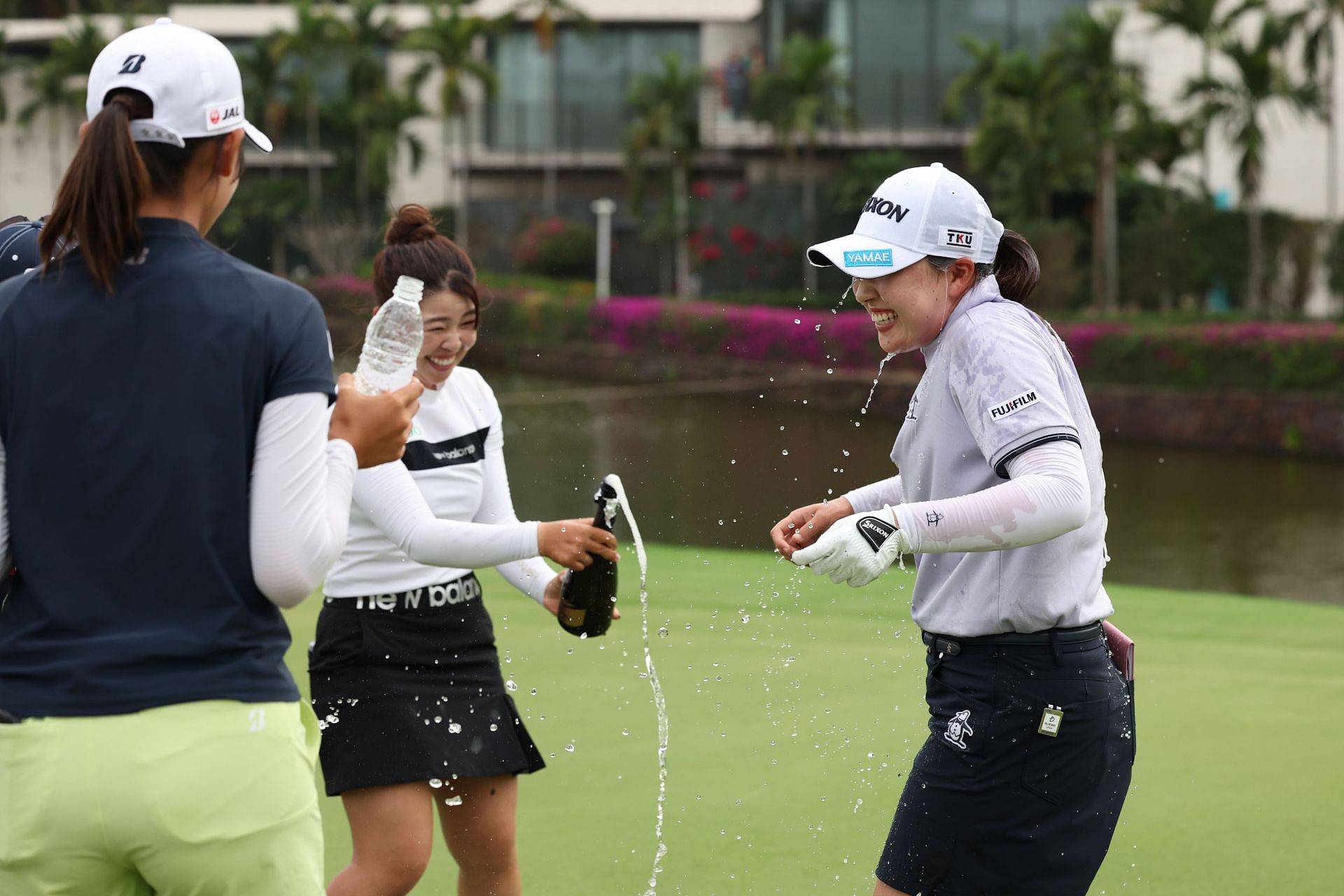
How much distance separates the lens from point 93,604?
1942 mm

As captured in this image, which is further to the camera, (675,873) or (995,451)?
(675,873)

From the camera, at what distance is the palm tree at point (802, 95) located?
33125 millimetres

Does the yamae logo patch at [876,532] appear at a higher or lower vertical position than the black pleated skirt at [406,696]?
higher

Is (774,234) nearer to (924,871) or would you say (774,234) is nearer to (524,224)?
(524,224)

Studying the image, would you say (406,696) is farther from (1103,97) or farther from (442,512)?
(1103,97)

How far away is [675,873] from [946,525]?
211cm

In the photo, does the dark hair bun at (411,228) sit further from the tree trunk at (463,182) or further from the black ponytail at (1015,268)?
the tree trunk at (463,182)

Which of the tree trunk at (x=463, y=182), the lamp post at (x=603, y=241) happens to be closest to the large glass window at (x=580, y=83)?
the tree trunk at (x=463, y=182)

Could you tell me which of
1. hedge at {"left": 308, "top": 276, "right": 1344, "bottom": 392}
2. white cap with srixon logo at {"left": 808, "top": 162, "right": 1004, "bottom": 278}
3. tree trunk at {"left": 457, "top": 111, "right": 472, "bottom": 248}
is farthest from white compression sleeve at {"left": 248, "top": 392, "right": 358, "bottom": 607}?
tree trunk at {"left": 457, "top": 111, "right": 472, "bottom": 248}

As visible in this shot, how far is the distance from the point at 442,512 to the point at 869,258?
109 cm

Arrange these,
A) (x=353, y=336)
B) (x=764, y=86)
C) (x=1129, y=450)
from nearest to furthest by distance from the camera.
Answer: (x=353, y=336) < (x=1129, y=450) < (x=764, y=86)

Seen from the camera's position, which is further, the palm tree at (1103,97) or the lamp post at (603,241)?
the lamp post at (603,241)

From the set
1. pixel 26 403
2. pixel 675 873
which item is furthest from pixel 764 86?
pixel 26 403

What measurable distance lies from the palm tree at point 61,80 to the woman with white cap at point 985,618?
36202mm
